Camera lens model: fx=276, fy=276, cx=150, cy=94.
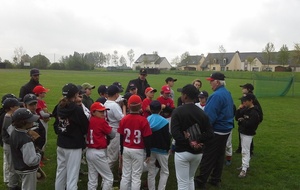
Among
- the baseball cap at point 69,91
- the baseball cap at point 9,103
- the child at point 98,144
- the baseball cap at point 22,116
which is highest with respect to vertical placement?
the baseball cap at point 69,91

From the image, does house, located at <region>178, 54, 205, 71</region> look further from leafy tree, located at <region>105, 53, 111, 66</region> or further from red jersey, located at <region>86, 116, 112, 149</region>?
red jersey, located at <region>86, 116, 112, 149</region>

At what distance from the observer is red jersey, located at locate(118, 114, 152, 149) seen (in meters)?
4.82

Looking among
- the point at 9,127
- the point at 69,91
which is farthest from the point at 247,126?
the point at 9,127

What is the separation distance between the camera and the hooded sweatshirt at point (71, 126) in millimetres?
4590

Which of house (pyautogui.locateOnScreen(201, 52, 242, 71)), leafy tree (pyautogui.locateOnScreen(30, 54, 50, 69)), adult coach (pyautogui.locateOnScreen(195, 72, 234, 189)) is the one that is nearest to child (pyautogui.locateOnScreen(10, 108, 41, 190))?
adult coach (pyautogui.locateOnScreen(195, 72, 234, 189))

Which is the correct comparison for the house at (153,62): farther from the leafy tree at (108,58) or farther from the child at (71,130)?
the child at (71,130)

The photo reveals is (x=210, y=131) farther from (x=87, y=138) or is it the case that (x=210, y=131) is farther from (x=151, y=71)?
(x=151, y=71)

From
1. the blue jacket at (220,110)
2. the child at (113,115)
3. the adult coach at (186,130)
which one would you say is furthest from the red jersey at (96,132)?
the blue jacket at (220,110)

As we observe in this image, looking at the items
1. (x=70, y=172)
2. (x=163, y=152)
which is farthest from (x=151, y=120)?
(x=70, y=172)

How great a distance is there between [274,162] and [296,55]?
5115 cm

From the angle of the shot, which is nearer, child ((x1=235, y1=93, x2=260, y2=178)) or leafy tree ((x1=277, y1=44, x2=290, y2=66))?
child ((x1=235, y1=93, x2=260, y2=178))

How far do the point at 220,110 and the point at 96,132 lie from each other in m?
2.52

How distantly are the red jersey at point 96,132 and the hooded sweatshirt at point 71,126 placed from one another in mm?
108

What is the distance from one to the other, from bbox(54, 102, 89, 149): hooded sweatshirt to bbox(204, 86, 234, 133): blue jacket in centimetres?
247
